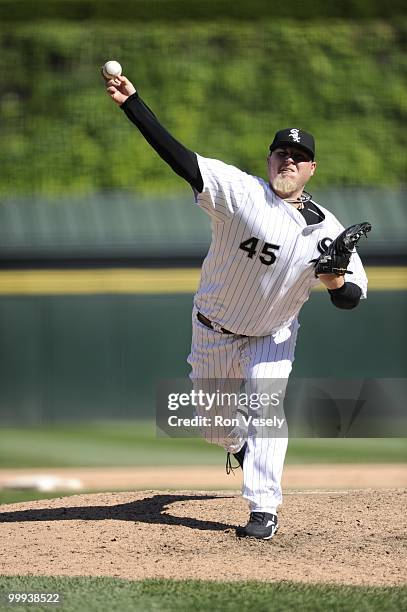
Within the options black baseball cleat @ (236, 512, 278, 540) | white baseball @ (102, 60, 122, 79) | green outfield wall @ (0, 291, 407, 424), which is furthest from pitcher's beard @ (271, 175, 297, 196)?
green outfield wall @ (0, 291, 407, 424)

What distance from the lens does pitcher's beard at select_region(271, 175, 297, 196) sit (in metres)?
3.91

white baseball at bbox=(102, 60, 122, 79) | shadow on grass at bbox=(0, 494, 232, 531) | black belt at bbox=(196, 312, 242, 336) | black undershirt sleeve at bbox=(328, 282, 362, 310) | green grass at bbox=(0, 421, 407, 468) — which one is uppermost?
white baseball at bbox=(102, 60, 122, 79)

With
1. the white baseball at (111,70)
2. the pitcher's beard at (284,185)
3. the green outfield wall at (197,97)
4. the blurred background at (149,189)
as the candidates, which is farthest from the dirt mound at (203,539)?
the green outfield wall at (197,97)

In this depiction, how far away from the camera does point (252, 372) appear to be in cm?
402

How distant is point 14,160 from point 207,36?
3.97 meters

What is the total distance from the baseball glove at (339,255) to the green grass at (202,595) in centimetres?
105

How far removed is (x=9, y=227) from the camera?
10398 millimetres

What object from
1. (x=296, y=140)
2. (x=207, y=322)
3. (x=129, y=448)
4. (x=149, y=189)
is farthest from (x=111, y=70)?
(x=149, y=189)

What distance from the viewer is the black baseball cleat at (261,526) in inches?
154

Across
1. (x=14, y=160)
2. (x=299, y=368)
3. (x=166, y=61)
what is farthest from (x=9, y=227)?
(x=166, y=61)

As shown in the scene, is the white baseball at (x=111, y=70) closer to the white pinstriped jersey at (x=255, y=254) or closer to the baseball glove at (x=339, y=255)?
the white pinstriped jersey at (x=255, y=254)

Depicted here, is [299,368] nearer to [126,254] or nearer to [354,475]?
[126,254]

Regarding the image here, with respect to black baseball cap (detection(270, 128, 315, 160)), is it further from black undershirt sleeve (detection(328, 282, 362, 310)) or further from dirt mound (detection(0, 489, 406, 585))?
dirt mound (detection(0, 489, 406, 585))

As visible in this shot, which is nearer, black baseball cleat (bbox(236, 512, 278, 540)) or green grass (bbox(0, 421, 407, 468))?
black baseball cleat (bbox(236, 512, 278, 540))
